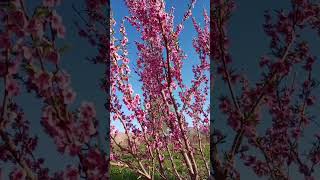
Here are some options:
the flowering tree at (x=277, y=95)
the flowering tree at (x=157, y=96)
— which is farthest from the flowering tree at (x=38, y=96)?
the flowering tree at (x=157, y=96)

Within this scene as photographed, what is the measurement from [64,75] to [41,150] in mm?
537

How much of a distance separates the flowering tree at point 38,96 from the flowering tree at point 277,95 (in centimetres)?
72

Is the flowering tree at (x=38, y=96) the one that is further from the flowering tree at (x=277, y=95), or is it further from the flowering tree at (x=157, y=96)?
the flowering tree at (x=157, y=96)

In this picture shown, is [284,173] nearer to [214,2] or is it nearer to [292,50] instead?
[292,50]

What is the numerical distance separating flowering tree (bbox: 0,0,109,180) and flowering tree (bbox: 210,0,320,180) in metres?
0.72

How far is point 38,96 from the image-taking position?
202cm

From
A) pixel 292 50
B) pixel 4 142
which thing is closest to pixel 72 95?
pixel 4 142

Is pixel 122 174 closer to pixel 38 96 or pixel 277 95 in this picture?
pixel 277 95

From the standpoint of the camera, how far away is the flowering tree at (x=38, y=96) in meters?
1.82

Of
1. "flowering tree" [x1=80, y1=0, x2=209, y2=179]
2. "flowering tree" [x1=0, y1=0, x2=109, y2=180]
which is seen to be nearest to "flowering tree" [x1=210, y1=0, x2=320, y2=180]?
"flowering tree" [x1=80, y1=0, x2=209, y2=179]

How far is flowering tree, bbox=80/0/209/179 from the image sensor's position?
3057 mm

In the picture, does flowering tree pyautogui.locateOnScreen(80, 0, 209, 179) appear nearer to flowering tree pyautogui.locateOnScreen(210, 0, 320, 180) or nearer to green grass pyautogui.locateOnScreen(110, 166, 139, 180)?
green grass pyautogui.locateOnScreen(110, 166, 139, 180)

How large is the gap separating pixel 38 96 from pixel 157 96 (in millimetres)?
1265

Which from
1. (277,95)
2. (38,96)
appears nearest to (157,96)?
(277,95)
